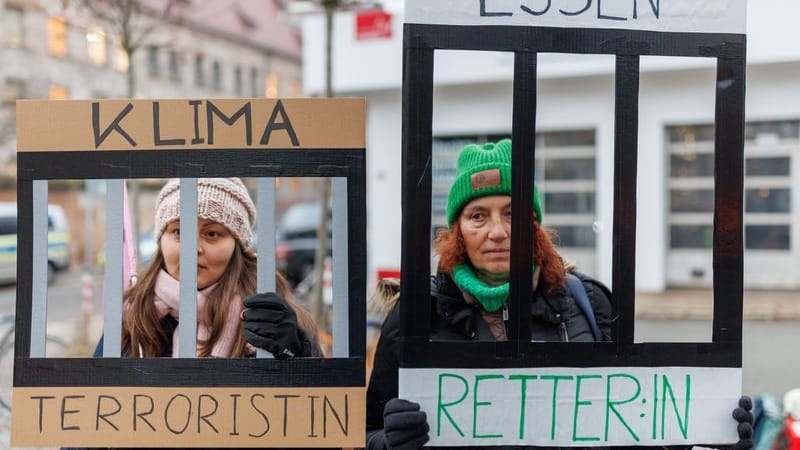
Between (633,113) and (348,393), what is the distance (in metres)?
0.90

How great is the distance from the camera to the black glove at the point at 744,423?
1.87 m

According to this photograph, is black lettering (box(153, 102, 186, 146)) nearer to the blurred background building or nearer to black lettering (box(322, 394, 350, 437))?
black lettering (box(322, 394, 350, 437))

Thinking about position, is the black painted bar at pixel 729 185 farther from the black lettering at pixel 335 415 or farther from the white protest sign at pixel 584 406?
the black lettering at pixel 335 415

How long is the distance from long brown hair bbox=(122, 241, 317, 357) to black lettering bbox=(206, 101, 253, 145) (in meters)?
0.35

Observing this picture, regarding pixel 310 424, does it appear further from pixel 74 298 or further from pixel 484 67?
pixel 74 298

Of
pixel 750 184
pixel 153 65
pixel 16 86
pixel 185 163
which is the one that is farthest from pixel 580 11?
pixel 153 65

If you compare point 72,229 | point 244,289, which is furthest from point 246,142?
point 72,229

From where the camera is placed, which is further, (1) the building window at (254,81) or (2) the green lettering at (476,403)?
(1) the building window at (254,81)

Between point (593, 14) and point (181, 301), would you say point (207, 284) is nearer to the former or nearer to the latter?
point (181, 301)

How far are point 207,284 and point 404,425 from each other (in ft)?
2.14

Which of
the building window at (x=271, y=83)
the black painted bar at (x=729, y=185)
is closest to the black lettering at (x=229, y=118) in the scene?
the black painted bar at (x=729, y=185)

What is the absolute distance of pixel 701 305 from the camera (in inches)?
443

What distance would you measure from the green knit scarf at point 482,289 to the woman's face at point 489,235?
0.08ft

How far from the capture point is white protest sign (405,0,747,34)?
5.92 ft
